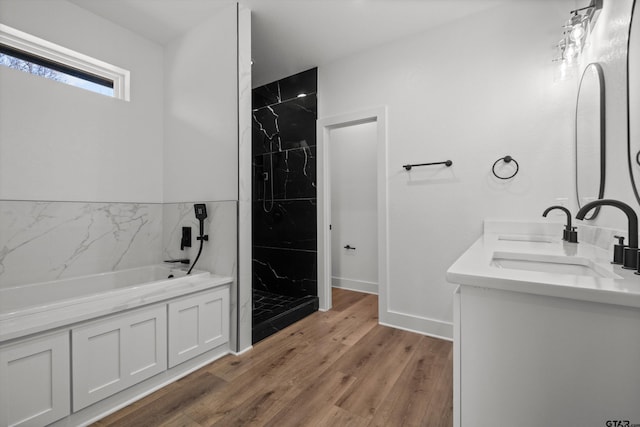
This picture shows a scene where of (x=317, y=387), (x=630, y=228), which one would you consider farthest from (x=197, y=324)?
(x=630, y=228)

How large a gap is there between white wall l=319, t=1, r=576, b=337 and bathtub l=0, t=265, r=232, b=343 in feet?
5.58

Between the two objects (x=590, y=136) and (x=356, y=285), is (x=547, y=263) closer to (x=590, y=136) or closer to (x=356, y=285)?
(x=590, y=136)

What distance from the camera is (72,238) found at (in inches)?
84.0

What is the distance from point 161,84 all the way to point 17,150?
1285mm

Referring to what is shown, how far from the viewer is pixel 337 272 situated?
13.2 feet

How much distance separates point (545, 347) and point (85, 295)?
225 cm

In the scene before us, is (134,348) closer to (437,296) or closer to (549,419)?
(549,419)

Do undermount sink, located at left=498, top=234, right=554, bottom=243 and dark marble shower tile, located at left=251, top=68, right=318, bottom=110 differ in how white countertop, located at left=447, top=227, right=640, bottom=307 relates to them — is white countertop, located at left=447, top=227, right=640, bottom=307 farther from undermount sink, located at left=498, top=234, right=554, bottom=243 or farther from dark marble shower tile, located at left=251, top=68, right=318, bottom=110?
dark marble shower tile, located at left=251, top=68, right=318, bottom=110

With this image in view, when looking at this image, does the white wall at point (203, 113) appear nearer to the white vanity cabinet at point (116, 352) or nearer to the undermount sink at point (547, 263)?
the white vanity cabinet at point (116, 352)

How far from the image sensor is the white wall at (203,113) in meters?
2.15

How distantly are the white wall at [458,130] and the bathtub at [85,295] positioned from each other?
1700 mm

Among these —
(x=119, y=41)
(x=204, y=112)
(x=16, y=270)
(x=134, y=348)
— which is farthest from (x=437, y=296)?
(x=119, y=41)

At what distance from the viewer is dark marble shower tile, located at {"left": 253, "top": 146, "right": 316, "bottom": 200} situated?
3133mm

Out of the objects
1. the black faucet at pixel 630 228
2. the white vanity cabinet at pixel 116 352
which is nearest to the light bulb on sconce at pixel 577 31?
the black faucet at pixel 630 228
